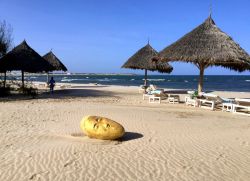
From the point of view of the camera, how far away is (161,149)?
589cm

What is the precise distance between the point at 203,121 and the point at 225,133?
5.29 ft

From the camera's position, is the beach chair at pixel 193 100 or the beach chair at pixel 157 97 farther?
the beach chair at pixel 157 97

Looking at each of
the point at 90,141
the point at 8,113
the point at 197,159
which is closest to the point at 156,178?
the point at 197,159

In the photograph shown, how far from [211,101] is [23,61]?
11.1m

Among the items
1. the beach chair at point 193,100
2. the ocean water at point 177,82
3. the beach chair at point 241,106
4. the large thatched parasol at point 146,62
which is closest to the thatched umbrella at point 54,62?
the ocean water at point 177,82

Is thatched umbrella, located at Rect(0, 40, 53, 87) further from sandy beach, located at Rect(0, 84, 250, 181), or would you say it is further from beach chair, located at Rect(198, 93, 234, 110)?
beach chair, located at Rect(198, 93, 234, 110)

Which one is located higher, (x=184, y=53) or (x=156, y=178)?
(x=184, y=53)

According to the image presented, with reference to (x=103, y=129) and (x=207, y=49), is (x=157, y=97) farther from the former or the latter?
(x=103, y=129)

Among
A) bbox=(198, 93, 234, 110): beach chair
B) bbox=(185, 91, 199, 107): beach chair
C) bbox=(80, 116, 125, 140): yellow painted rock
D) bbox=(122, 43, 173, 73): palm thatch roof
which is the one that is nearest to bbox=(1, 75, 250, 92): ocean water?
bbox=(122, 43, 173, 73): palm thatch roof

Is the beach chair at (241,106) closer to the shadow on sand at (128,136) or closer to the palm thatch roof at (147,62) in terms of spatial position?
the shadow on sand at (128,136)

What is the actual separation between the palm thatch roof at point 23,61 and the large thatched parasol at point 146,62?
5.28 meters

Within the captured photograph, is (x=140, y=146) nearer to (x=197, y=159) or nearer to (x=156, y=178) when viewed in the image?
(x=197, y=159)

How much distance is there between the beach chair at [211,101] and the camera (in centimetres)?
1194

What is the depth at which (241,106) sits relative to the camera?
10938 mm
